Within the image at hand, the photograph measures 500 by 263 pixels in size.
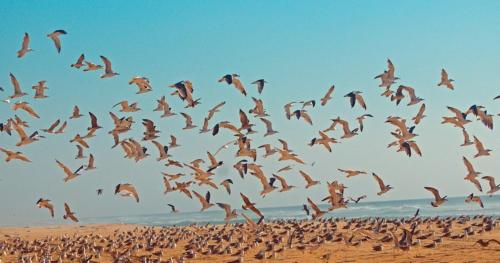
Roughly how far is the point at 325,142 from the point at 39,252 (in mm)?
13711

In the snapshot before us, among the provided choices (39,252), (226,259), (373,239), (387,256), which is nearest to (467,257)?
(387,256)

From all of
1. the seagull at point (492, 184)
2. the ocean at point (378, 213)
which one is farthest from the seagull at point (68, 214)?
the ocean at point (378, 213)

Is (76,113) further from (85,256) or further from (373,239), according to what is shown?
(373,239)

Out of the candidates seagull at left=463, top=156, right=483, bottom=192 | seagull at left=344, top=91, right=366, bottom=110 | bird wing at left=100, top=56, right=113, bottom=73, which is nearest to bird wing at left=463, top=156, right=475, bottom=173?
seagull at left=463, top=156, right=483, bottom=192

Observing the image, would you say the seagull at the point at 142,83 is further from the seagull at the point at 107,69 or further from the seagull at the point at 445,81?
the seagull at the point at 445,81

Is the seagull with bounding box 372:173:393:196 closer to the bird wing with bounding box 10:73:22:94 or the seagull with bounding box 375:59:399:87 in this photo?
the seagull with bounding box 375:59:399:87

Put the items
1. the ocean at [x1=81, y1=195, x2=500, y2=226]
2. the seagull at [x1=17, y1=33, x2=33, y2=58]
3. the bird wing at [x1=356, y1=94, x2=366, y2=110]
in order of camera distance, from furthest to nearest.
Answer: the ocean at [x1=81, y1=195, x2=500, y2=226], the bird wing at [x1=356, y1=94, x2=366, y2=110], the seagull at [x1=17, y1=33, x2=33, y2=58]

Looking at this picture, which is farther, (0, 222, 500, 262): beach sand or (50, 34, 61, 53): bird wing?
(0, 222, 500, 262): beach sand

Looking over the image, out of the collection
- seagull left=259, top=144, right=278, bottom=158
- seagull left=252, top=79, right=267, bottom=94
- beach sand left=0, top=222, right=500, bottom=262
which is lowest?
beach sand left=0, top=222, right=500, bottom=262

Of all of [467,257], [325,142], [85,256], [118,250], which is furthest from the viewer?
[118,250]

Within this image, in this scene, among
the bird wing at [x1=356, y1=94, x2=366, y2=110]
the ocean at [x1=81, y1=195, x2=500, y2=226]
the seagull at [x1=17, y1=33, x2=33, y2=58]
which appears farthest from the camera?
the ocean at [x1=81, y1=195, x2=500, y2=226]

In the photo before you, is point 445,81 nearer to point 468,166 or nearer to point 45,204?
point 468,166

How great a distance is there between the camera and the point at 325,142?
23.6 meters

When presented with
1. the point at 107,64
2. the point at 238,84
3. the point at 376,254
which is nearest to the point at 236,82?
the point at 238,84
